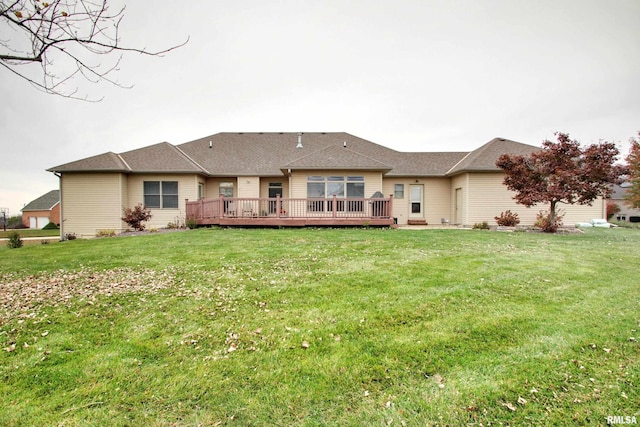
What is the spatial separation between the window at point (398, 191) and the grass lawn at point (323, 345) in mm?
12203

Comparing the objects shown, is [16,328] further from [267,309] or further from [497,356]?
[497,356]

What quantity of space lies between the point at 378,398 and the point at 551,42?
17745mm

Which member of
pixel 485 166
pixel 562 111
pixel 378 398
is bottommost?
pixel 378 398

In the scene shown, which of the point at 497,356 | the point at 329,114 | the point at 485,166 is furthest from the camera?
the point at 329,114

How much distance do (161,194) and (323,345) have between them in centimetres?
1560

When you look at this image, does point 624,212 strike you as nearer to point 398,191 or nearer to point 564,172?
point 564,172

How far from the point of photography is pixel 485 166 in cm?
1520

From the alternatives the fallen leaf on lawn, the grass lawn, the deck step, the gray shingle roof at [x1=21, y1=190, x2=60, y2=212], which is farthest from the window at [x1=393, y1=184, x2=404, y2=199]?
the gray shingle roof at [x1=21, y1=190, x2=60, y2=212]

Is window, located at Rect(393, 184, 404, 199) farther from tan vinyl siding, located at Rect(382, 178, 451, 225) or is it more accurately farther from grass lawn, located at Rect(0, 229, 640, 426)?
grass lawn, located at Rect(0, 229, 640, 426)

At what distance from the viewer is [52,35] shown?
357 cm

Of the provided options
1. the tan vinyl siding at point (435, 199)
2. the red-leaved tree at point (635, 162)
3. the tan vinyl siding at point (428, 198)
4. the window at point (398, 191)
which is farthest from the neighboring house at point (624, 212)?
the window at point (398, 191)

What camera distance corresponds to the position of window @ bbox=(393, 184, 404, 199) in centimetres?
1798

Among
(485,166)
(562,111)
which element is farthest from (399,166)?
(562,111)

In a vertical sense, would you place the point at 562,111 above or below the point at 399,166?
above
